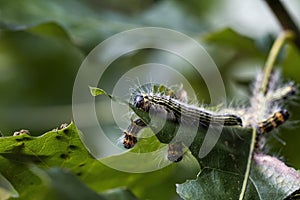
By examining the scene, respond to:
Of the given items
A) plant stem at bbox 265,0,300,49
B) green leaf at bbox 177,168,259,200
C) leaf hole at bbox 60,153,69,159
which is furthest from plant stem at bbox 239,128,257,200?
plant stem at bbox 265,0,300,49

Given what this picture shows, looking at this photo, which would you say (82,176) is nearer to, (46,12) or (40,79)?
(46,12)

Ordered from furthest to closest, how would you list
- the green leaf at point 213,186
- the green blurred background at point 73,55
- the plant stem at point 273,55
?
1. the green blurred background at point 73,55
2. the plant stem at point 273,55
3. the green leaf at point 213,186

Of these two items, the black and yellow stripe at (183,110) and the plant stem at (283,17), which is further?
the plant stem at (283,17)

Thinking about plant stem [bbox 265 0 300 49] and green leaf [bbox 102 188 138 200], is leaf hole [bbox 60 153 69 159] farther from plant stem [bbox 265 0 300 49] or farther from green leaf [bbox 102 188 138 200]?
plant stem [bbox 265 0 300 49]

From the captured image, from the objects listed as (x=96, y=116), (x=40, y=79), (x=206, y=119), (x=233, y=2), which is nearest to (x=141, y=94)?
(x=206, y=119)

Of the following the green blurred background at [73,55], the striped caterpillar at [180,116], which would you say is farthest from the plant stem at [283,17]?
the striped caterpillar at [180,116]

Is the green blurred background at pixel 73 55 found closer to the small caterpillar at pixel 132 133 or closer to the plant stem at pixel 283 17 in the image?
the plant stem at pixel 283 17
